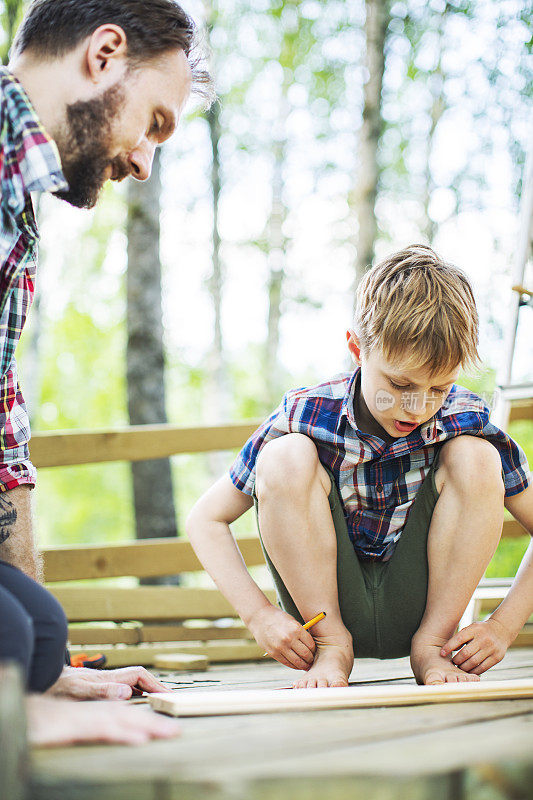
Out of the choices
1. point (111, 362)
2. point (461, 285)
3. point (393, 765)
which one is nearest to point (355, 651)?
point (461, 285)

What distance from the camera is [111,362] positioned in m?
14.4

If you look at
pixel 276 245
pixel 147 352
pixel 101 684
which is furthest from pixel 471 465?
pixel 276 245

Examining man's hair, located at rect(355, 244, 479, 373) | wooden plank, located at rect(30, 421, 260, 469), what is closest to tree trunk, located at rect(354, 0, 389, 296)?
wooden plank, located at rect(30, 421, 260, 469)

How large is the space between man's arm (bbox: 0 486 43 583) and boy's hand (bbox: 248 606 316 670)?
49 cm

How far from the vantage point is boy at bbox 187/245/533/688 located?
167 cm

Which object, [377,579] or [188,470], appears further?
[188,470]

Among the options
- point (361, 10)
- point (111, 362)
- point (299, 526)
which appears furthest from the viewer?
point (111, 362)

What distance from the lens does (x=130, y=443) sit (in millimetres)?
3105

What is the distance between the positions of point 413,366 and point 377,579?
50 cm

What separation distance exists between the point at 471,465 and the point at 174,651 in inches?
54.5

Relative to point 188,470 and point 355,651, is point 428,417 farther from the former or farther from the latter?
point 188,470

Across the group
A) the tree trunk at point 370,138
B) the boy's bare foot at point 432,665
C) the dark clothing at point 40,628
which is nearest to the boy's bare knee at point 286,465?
the boy's bare foot at point 432,665

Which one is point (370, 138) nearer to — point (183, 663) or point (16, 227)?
point (183, 663)

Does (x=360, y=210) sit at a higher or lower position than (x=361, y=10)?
lower
